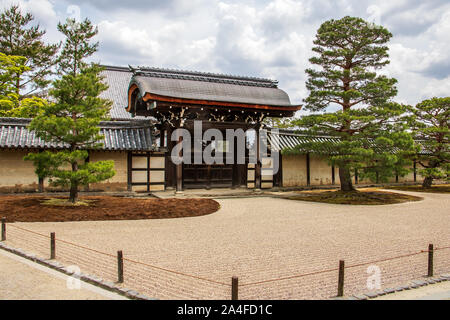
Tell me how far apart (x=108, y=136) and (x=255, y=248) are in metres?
10.9

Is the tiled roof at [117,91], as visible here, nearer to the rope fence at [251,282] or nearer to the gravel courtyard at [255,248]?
the gravel courtyard at [255,248]

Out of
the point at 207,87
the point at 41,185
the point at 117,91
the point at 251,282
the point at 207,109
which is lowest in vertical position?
the point at 251,282

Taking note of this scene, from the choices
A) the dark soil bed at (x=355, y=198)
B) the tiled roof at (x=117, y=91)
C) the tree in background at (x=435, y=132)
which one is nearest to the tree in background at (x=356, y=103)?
the dark soil bed at (x=355, y=198)

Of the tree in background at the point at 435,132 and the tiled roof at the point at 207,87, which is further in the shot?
the tree in background at the point at 435,132

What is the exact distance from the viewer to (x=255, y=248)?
732cm

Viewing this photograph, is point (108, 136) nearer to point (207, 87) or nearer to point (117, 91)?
point (207, 87)

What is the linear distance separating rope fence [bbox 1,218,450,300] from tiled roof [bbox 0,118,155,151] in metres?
8.56

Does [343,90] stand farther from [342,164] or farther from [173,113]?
[173,113]

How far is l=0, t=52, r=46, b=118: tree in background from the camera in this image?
61.1 feet

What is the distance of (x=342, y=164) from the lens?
15.2 metres

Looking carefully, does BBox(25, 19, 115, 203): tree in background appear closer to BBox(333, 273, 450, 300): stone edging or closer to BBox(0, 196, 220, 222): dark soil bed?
BBox(0, 196, 220, 222): dark soil bed

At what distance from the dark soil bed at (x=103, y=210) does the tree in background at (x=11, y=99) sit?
8699 millimetres

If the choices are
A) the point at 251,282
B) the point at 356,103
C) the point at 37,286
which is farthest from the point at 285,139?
the point at 37,286

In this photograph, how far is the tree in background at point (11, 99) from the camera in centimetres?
1862
